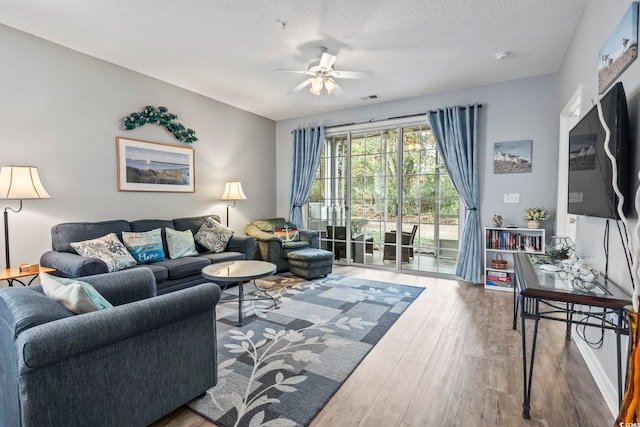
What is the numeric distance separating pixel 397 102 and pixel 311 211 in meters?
2.48

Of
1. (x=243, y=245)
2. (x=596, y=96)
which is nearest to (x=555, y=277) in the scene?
(x=596, y=96)

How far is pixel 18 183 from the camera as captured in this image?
270 cm

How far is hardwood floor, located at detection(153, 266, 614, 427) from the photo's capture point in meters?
1.72

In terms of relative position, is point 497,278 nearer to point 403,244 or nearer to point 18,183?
point 403,244

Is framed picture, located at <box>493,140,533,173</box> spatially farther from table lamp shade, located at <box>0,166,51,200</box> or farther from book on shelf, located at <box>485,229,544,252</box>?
table lamp shade, located at <box>0,166,51,200</box>

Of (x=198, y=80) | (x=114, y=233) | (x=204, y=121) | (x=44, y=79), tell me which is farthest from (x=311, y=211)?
(x=44, y=79)

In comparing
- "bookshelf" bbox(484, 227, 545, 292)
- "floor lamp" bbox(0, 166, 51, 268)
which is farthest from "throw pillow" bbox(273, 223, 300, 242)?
"floor lamp" bbox(0, 166, 51, 268)

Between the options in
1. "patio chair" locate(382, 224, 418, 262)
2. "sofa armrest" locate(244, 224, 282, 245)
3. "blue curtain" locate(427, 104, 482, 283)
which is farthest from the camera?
"patio chair" locate(382, 224, 418, 262)

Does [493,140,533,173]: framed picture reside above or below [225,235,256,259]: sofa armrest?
above

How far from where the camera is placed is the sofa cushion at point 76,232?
3.13 m

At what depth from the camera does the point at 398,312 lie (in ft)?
10.7

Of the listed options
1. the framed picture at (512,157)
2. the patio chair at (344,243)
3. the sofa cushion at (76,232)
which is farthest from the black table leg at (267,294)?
the framed picture at (512,157)

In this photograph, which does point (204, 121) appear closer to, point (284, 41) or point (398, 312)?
point (284, 41)

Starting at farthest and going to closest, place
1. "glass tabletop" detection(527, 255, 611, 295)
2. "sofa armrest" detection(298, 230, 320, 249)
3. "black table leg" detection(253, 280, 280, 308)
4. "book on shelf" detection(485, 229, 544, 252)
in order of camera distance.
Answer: "sofa armrest" detection(298, 230, 320, 249)
"book on shelf" detection(485, 229, 544, 252)
"black table leg" detection(253, 280, 280, 308)
"glass tabletop" detection(527, 255, 611, 295)
